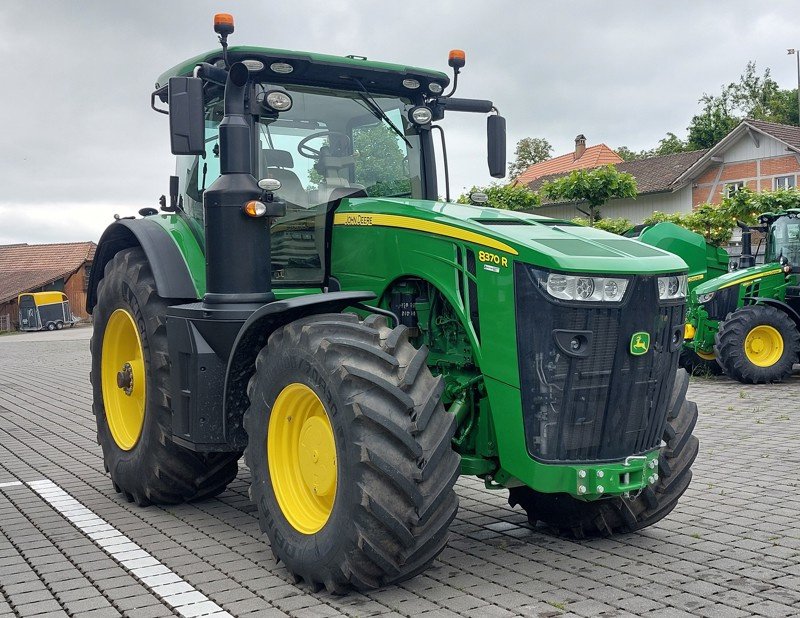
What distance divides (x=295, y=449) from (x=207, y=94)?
239 cm

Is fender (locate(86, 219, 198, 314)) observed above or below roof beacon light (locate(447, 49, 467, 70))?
below

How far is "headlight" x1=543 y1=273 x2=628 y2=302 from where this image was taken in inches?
170

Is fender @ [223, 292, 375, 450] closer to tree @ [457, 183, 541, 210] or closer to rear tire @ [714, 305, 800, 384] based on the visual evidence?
rear tire @ [714, 305, 800, 384]

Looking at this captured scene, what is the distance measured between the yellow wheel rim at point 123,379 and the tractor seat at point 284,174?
1.47 m

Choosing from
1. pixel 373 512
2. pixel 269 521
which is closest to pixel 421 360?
pixel 373 512

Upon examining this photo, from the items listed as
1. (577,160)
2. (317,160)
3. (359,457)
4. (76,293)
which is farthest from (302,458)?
(577,160)

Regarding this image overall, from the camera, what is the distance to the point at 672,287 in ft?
15.3

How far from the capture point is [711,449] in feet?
26.9

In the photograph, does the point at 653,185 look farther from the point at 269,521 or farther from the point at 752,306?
the point at 269,521

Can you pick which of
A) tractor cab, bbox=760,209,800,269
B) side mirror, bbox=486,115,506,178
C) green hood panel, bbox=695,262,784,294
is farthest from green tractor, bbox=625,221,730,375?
side mirror, bbox=486,115,506,178

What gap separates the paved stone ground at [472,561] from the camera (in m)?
4.23

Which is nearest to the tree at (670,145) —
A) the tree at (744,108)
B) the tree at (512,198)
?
the tree at (744,108)

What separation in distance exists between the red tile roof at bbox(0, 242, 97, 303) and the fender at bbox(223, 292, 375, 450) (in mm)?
41304

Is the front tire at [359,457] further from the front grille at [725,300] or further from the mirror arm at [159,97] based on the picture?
the front grille at [725,300]
